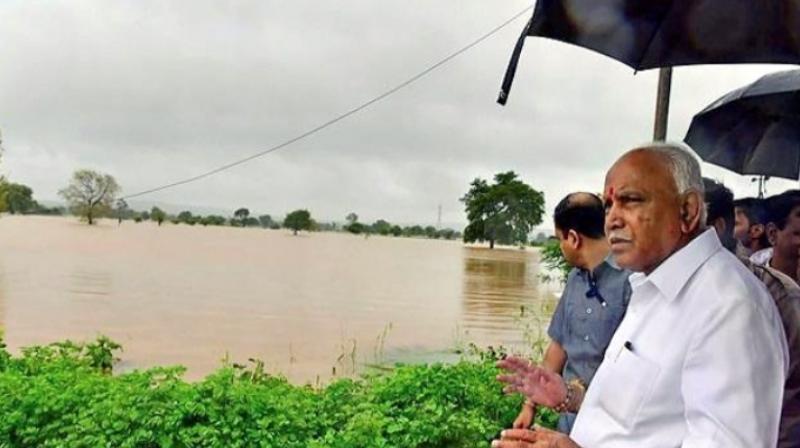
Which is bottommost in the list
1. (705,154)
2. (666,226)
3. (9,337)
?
(9,337)

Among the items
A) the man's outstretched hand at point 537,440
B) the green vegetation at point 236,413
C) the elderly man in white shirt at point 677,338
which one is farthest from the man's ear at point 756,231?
the man's outstretched hand at point 537,440

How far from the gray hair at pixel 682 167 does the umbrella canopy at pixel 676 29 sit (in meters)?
1.31

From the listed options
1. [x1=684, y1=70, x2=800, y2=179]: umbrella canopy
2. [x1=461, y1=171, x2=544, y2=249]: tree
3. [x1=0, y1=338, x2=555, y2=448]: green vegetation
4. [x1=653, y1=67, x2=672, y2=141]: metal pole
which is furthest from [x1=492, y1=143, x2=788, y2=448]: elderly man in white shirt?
[x1=461, y1=171, x2=544, y2=249]: tree

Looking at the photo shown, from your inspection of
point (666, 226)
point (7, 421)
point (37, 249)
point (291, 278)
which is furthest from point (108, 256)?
point (666, 226)

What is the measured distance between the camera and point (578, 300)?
2699 millimetres

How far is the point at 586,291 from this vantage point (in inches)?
105

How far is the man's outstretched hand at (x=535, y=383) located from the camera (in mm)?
1920

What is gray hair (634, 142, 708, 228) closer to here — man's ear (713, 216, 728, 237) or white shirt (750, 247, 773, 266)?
man's ear (713, 216, 728, 237)

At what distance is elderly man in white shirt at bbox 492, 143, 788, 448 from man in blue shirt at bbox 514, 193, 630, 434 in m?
1.01

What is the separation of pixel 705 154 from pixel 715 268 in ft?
12.0

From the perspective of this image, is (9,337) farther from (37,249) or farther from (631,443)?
(37,249)

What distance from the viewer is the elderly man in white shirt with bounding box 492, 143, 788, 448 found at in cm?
119

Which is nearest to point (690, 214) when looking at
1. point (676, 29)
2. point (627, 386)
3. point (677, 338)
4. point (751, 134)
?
point (677, 338)

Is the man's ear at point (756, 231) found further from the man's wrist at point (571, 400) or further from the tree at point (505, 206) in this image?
the tree at point (505, 206)
